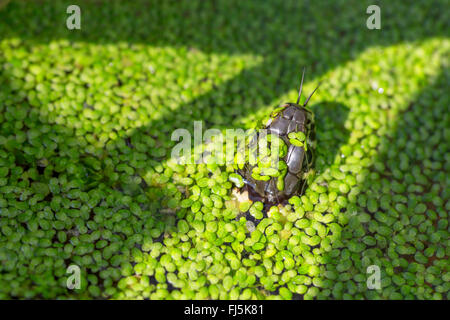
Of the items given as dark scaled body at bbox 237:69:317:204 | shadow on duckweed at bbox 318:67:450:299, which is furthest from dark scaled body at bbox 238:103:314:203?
shadow on duckweed at bbox 318:67:450:299

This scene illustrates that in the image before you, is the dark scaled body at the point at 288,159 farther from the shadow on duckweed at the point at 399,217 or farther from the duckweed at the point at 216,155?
the shadow on duckweed at the point at 399,217

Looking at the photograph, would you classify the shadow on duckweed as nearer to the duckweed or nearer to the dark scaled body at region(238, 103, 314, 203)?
the duckweed

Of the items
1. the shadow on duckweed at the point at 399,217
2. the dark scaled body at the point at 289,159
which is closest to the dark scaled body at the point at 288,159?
the dark scaled body at the point at 289,159

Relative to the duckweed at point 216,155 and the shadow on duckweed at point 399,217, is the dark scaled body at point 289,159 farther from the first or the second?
the shadow on duckweed at point 399,217

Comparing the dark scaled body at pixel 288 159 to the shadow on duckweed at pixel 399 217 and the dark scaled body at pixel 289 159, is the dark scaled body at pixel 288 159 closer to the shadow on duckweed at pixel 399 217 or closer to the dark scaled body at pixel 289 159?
the dark scaled body at pixel 289 159

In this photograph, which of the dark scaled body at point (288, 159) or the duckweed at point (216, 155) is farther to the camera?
the dark scaled body at point (288, 159)

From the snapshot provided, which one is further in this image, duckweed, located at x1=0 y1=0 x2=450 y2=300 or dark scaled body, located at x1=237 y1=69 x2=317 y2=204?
dark scaled body, located at x1=237 y1=69 x2=317 y2=204

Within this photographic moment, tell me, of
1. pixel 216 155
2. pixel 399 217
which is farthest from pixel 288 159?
pixel 399 217

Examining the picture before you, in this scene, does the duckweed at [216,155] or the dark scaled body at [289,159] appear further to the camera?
the dark scaled body at [289,159]
